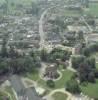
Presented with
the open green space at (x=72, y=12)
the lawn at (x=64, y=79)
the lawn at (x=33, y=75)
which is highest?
the open green space at (x=72, y=12)

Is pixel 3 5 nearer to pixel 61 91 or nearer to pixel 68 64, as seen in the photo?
pixel 68 64

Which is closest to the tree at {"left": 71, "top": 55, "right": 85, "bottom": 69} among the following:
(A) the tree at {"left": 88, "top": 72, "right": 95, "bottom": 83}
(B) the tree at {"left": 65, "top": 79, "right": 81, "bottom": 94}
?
(A) the tree at {"left": 88, "top": 72, "right": 95, "bottom": 83}

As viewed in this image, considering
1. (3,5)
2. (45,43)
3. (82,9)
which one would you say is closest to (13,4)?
(3,5)

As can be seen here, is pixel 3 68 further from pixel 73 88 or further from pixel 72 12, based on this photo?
pixel 72 12

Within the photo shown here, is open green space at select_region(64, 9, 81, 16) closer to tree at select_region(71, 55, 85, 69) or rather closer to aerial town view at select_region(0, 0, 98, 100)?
aerial town view at select_region(0, 0, 98, 100)

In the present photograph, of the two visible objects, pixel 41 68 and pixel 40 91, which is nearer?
pixel 40 91

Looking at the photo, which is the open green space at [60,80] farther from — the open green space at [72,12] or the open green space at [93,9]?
the open green space at [93,9]

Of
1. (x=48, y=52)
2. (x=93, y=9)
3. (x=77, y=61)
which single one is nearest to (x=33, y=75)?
(x=77, y=61)

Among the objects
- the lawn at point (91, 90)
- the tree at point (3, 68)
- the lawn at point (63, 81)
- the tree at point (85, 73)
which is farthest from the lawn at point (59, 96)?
the tree at point (3, 68)
